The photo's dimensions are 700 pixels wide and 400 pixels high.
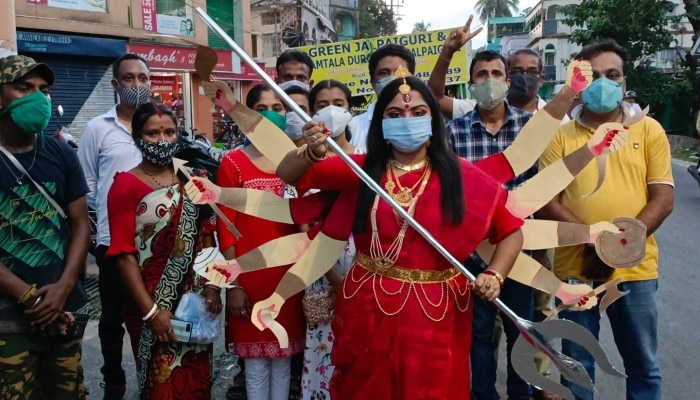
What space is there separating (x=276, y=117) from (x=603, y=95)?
155cm

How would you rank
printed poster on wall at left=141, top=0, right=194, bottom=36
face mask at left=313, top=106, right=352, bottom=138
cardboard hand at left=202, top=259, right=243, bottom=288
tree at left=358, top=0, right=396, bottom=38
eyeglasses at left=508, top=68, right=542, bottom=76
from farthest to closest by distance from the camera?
tree at left=358, top=0, right=396, bottom=38 < printed poster on wall at left=141, top=0, right=194, bottom=36 < eyeglasses at left=508, top=68, right=542, bottom=76 < face mask at left=313, top=106, right=352, bottom=138 < cardboard hand at left=202, top=259, right=243, bottom=288

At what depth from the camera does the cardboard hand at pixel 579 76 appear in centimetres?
244

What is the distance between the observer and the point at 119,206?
2863 mm

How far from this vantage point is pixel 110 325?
3684 millimetres

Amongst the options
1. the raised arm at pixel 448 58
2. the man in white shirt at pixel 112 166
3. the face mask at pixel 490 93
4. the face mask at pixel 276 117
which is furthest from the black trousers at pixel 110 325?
the face mask at pixel 490 93

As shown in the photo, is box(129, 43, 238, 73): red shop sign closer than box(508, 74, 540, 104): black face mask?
No

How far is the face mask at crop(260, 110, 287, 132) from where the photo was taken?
121 inches

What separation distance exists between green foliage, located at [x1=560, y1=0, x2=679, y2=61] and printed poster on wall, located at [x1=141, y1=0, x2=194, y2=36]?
11540 millimetres

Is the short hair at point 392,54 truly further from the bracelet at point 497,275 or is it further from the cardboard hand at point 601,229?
the bracelet at point 497,275

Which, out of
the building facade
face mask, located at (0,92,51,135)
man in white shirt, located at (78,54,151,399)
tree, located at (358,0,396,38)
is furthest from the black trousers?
tree, located at (358,0,396,38)

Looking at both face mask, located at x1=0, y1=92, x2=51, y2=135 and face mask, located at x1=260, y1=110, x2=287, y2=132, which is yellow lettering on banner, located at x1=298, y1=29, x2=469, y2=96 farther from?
face mask, located at x1=0, y1=92, x2=51, y2=135

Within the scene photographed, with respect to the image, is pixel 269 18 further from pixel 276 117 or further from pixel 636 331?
pixel 636 331

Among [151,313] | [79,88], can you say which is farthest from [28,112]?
[79,88]

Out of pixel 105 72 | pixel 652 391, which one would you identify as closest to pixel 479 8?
pixel 105 72
